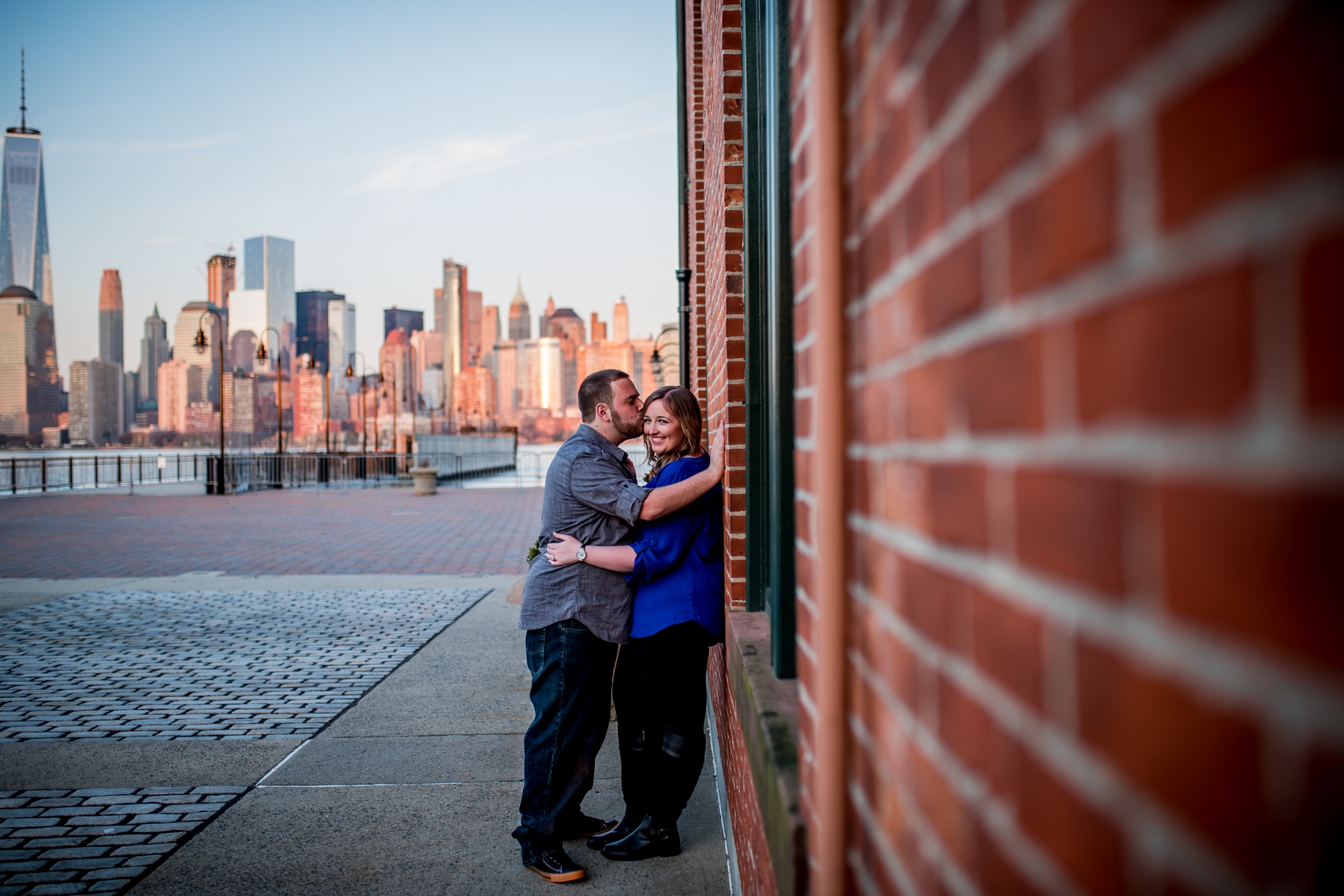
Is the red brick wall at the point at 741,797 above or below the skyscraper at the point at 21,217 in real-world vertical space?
below

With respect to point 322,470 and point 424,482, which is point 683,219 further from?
point 322,470

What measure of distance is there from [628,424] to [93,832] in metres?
3.26

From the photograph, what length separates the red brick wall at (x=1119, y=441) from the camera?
0.37m

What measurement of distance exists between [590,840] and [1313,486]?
13.5ft

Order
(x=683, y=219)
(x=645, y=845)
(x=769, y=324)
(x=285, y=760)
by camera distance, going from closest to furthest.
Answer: (x=769, y=324), (x=645, y=845), (x=285, y=760), (x=683, y=219)

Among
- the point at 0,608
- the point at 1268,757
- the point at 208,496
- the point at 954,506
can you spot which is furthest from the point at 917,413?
the point at 208,496

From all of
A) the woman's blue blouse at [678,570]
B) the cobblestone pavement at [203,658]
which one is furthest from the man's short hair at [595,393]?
the cobblestone pavement at [203,658]

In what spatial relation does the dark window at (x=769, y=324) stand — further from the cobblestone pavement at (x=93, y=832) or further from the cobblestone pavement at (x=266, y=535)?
the cobblestone pavement at (x=266, y=535)

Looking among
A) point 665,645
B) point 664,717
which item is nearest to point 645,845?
point 664,717

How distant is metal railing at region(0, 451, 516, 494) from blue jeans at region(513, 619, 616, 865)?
26.8 meters

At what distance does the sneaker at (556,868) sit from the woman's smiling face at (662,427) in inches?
75.3

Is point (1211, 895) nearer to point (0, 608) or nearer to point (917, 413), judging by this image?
point (917, 413)

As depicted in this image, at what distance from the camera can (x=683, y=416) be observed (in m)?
3.96

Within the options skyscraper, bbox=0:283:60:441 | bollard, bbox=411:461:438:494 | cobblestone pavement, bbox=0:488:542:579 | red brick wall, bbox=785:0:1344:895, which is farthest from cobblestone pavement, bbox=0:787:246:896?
skyscraper, bbox=0:283:60:441
